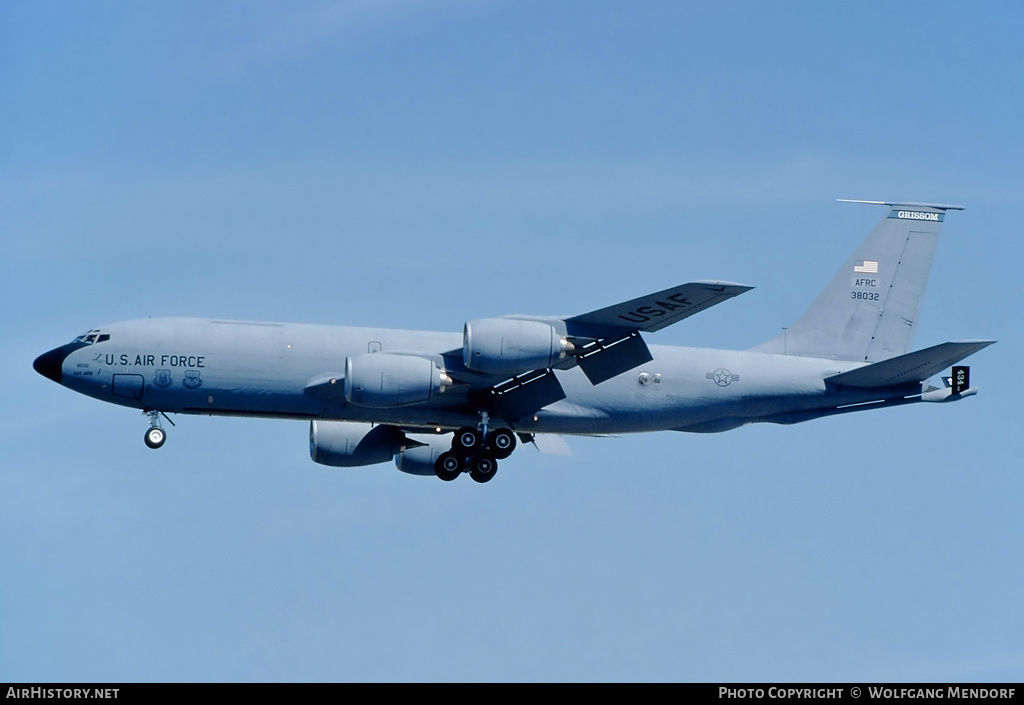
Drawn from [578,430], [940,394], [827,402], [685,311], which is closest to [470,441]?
[578,430]

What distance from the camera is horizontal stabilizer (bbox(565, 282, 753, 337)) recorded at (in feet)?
133

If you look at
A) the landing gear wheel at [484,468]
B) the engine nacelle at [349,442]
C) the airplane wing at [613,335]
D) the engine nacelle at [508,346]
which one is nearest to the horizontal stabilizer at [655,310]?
the airplane wing at [613,335]

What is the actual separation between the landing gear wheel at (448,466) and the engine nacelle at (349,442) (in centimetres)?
495

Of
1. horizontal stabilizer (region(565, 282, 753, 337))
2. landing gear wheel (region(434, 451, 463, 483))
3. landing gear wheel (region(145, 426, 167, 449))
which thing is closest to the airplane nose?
landing gear wheel (region(145, 426, 167, 449))

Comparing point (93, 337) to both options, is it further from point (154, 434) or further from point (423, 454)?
point (423, 454)

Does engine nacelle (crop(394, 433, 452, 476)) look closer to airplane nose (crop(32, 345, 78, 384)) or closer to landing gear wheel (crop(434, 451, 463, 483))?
landing gear wheel (crop(434, 451, 463, 483))

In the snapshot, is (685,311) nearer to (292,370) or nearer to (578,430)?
(578,430)

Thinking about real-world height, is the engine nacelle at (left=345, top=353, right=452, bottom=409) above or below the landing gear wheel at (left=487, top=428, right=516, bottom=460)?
above

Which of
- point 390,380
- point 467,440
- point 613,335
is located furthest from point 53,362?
point 613,335

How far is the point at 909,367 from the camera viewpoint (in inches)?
1752

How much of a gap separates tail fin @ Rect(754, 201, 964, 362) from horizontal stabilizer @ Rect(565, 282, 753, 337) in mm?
6387

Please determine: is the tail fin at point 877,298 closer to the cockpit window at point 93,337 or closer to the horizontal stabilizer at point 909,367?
the horizontal stabilizer at point 909,367
